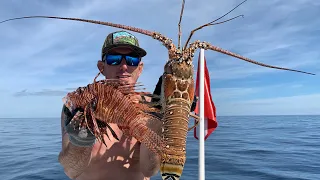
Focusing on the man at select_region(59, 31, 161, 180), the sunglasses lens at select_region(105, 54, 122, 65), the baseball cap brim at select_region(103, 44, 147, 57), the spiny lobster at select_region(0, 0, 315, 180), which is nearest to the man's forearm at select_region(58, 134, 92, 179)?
the man at select_region(59, 31, 161, 180)

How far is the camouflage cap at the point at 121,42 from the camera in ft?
12.5

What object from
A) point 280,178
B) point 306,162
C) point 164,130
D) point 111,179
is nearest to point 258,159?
point 306,162

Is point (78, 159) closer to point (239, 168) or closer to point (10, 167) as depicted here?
point (239, 168)

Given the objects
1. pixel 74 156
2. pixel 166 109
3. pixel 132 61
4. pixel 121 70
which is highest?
pixel 132 61

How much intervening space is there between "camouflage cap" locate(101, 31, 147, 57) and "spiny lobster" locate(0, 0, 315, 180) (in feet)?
3.17

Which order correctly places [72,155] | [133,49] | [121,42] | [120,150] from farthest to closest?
1. [120,150]
2. [133,49]
3. [121,42]
4. [72,155]

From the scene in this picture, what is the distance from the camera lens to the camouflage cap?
3.81 m

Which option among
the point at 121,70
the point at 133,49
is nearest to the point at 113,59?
the point at 121,70

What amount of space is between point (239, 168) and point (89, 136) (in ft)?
40.3

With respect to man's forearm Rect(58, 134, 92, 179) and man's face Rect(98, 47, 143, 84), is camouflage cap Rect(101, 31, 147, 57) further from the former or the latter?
man's forearm Rect(58, 134, 92, 179)

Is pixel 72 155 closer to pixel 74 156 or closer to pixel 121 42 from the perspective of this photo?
pixel 74 156

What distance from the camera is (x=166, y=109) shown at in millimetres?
2717

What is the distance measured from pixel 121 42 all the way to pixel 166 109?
5.09ft

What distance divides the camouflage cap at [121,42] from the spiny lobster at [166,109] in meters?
0.97
